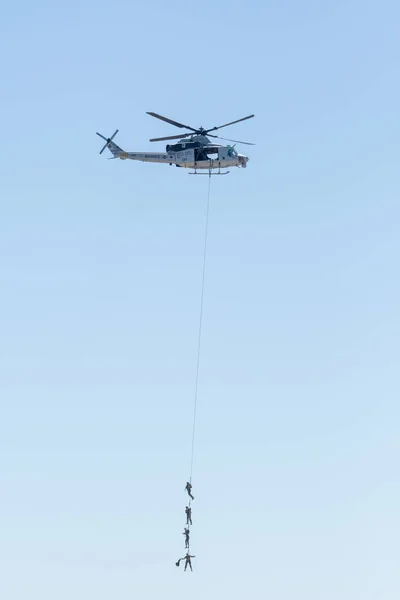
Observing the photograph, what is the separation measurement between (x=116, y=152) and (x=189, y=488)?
90.3ft

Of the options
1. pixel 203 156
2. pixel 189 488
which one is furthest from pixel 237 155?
pixel 189 488

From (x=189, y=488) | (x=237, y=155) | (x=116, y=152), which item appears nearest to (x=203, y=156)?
(x=237, y=155)

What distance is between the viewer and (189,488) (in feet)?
226

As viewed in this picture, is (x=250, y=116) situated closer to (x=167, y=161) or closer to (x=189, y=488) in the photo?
(x=167, y=161)

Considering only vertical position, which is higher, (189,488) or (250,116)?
(250,116)

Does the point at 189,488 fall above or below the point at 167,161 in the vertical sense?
below

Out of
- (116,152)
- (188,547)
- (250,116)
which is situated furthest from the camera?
(116,152)

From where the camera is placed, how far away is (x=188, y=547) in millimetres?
67312

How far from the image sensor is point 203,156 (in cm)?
8219

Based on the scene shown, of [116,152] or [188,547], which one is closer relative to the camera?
[188,547]

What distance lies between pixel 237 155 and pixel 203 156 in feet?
7.00

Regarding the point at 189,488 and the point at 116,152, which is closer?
the point at 189,488

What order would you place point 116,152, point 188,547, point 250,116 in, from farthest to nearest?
point 116,152 → point 250,116 → point 188,547

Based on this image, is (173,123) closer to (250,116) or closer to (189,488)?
(250,116)
